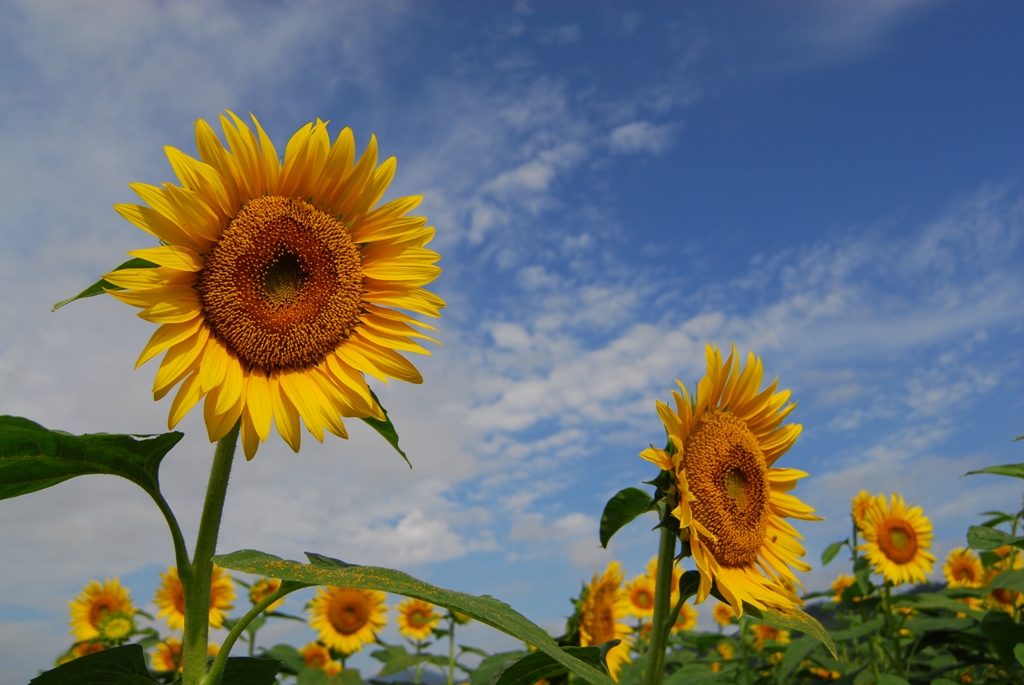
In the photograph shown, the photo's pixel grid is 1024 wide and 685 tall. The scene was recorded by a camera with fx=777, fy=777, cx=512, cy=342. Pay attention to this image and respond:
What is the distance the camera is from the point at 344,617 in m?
7.35

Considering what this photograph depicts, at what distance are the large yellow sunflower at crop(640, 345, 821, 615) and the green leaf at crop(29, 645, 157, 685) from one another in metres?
1.86

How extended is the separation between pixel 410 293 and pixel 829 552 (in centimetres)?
520

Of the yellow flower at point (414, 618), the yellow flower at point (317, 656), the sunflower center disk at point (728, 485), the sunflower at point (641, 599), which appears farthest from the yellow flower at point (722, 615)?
the sunflower center disk at point (728, 485)

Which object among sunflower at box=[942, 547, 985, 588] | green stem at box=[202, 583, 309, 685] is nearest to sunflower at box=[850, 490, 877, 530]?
sunflower at box=[942, 547, 985, 588]

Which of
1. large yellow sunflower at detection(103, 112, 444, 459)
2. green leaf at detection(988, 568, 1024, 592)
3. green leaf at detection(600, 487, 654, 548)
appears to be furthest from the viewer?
green leaf at detection(988, 568, 1024, 592)

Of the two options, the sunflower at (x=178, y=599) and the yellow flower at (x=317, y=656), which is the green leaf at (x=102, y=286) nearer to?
the sunflower at (x=178, y=599)

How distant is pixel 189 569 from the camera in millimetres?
2104

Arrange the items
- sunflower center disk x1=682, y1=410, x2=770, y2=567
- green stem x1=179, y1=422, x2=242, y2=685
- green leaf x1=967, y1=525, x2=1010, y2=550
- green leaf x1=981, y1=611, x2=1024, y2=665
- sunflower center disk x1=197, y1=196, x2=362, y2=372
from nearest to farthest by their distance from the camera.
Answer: green stem x1=179, y1=422, x2=242, y2=685 → sunflower center disk x1=197, y1=196, x2=362, y2=372 → sunflower center disk x1=682, y1=410, x2=770, y2=567 → green leaf x1=981, y1=611, x2=1024, y2=665 → green leaf x1=967, y1=525, x2=1010, y2=550

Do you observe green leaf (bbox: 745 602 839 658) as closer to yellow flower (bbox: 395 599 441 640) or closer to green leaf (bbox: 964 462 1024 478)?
green leaf (bbox: 964 462 1024 478)

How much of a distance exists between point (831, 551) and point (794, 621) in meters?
3.92

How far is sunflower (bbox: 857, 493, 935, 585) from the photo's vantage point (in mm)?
6766

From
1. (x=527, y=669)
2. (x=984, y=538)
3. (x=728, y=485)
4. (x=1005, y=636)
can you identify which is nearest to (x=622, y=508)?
(x=728, y=485)

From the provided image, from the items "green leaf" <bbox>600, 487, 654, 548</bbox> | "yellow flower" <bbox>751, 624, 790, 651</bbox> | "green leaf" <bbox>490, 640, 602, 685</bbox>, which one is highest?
"yellow flower" <bbox>751, 624, 790, 651</bbox>

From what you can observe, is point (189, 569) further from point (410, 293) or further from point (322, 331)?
point (410, 293)
